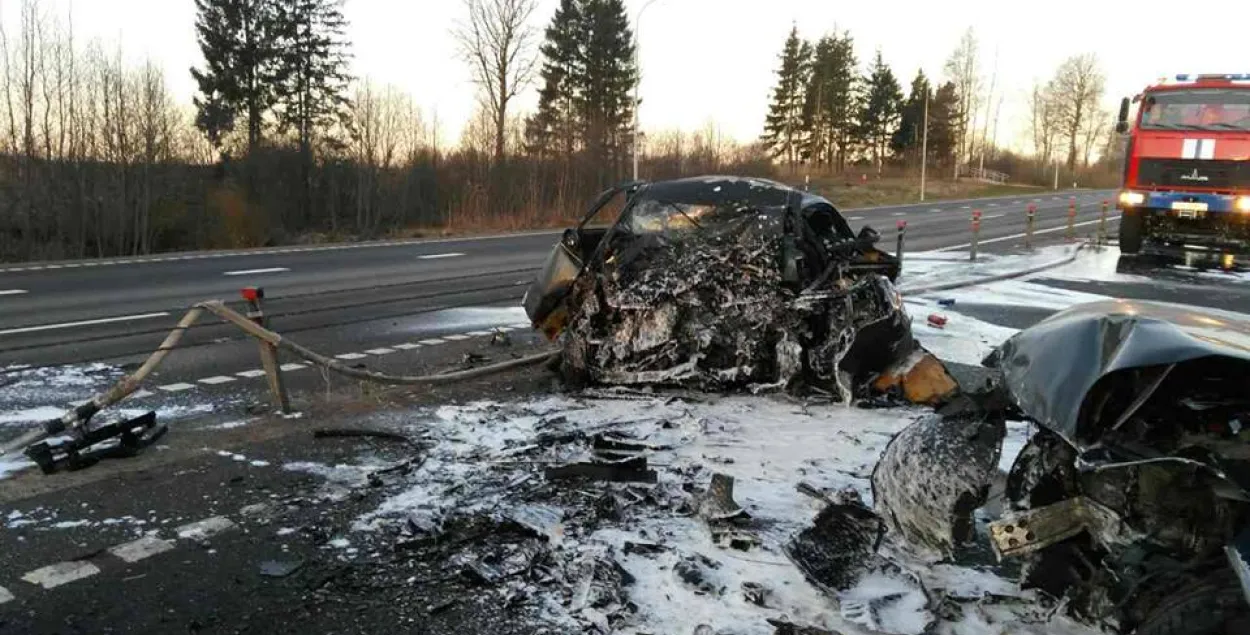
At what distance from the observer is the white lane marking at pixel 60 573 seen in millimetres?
3602

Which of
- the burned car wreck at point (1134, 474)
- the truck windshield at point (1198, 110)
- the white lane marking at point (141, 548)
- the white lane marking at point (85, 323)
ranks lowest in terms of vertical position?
the white lane marking at point (141, 548)

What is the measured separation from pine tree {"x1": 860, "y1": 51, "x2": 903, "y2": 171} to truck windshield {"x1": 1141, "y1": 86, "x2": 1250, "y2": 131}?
61.5m

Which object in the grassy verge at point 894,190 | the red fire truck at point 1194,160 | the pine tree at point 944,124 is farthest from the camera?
the pine tree at point 944,124

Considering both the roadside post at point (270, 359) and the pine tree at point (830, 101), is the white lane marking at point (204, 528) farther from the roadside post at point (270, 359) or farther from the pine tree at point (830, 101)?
the pine tree at point (830, 101)

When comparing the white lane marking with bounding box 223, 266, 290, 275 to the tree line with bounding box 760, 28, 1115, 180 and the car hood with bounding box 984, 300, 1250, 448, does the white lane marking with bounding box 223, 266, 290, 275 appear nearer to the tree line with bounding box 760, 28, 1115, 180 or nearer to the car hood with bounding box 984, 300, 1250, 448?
the car hood with bounding box 984, 300, 1250, 448

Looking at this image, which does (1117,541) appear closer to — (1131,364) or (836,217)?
(1131,364)

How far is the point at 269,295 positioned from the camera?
12.6 metres

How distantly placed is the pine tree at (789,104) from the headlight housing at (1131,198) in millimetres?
56078

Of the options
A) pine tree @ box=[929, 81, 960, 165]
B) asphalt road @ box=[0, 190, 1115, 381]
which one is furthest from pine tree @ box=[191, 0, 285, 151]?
pine tree @ box=[929, 81, 960, 165]

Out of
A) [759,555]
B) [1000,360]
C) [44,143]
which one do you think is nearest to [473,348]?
[759,555]

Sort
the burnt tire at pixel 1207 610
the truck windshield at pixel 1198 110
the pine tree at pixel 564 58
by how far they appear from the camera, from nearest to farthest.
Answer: the burnt tire at pixel 1207 610 → the truck windshield at pixel 1198 110 → the pine tree at pixel 564 58

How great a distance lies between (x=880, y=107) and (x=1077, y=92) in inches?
674

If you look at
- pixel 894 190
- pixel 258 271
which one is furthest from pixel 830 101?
pixel 258 271

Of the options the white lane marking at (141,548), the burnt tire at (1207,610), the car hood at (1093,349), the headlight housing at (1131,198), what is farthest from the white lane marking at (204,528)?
the headlight housing at (1131,198)
